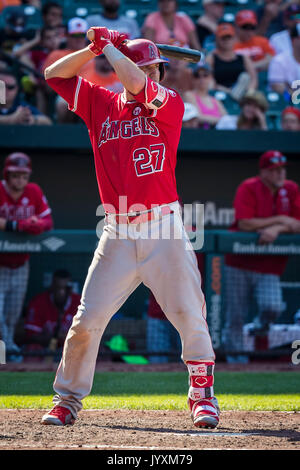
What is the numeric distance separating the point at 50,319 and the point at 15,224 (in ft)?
3.00

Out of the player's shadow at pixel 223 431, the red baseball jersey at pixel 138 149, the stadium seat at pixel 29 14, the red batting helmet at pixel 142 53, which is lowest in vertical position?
the player's shadow at pixel 223 431

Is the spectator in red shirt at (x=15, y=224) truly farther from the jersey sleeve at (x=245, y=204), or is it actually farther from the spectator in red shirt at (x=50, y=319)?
the jersey sleeve at (x=245, y=204)

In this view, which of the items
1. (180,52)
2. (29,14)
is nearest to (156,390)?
(180,52)

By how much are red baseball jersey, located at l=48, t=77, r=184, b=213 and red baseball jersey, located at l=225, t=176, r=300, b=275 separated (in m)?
3.24

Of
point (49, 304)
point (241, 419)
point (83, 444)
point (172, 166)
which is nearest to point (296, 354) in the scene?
point (49, 304)

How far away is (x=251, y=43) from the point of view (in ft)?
32.3

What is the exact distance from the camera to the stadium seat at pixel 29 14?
9656mm

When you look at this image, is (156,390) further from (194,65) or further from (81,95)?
(194,65)

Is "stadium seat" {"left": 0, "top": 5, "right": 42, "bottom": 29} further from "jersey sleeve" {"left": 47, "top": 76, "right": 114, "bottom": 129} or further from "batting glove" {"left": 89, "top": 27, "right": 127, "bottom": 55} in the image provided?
"batting glove" {"left": 89, "top": 27, "right": 127, "bottom": 55}

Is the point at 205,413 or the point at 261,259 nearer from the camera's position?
the point at 205,413

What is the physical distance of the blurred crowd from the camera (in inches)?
331

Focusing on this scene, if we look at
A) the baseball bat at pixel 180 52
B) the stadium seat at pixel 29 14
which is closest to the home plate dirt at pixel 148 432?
the baseball bat at pixel 180 52

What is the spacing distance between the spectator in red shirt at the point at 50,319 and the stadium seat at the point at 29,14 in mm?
4561

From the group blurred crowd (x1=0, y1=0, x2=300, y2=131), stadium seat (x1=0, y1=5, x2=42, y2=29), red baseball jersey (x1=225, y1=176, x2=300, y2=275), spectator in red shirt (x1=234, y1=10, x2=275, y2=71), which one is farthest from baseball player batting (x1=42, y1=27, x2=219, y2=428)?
stadium seat (x1=0, y1=5, x2=42, y2=29)
